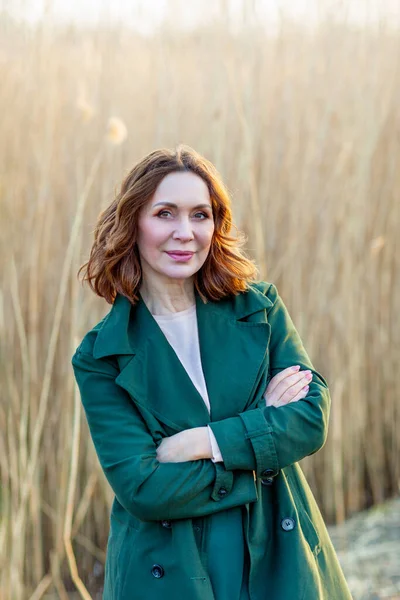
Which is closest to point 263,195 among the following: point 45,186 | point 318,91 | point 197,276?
point 318,91

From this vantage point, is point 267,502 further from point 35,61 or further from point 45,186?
point 35,61

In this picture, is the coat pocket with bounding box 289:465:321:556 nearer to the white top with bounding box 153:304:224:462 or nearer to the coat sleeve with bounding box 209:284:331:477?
the coat sleeve with bounding box 209:284:331:477

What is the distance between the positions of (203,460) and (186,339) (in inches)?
8.1

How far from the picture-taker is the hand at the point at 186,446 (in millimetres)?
1162

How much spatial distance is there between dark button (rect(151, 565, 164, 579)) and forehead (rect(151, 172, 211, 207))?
521 millimetres

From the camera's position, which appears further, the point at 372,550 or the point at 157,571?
the point at 372,550

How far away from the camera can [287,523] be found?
3.98 feet

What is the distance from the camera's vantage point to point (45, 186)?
6.97 ft

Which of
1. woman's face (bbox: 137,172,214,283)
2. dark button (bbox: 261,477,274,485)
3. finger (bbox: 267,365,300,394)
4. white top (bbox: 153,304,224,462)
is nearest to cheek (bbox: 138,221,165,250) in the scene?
woman's face (bbox: 137,172,214,283)

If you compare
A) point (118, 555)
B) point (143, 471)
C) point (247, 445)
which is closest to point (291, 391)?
point (247, 445)

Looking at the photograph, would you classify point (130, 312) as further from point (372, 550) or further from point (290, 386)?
point (372, 550)

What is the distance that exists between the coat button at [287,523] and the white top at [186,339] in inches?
8.5

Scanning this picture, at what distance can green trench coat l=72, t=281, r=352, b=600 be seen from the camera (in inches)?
45.4

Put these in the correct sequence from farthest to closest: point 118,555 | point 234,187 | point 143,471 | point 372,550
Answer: point 372,550 → point 234,187 → point 118,555 → point 143,471
